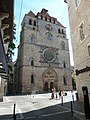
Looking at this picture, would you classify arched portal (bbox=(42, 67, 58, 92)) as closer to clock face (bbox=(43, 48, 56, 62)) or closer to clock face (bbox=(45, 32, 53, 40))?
clock face (bbox=(43, 48, 56, 62))

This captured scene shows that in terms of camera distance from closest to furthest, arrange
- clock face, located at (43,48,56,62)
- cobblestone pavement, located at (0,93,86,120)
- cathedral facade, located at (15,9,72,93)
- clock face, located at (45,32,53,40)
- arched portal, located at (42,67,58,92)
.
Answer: cobblestone pavement, located at (0,93,86,120) < cathedral facade, located at (15,9,72,93) < arched portal, located at (42,67,58,92) < clock face, located at (43,48,56,62) < clock face, located at (45,32,53,40)

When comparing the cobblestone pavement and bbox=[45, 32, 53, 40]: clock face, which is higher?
bbox=[45, 32, 53, 40]: clock face

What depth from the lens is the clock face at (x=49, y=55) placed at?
41.0m

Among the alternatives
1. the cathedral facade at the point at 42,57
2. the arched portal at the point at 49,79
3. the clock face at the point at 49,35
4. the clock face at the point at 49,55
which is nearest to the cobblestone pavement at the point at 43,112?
the cathedral facade at the point at 42,57

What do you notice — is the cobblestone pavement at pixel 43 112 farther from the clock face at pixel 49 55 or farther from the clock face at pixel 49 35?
the clock face at pixel 49 35

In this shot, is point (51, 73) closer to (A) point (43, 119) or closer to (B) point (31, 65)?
(B) point (31, 65)

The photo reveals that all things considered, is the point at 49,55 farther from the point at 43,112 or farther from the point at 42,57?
the point at 43,112

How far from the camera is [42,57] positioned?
40.0m

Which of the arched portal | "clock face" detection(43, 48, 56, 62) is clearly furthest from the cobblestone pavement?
"clock face" detection(43, 48, 56, 62)

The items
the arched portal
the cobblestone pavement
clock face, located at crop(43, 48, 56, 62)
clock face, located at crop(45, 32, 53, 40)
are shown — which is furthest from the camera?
clock face, located at crop(45, 32, 53, 40)

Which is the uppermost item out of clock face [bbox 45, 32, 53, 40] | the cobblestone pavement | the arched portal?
clock face [bbox 45, 32, 53, 40]

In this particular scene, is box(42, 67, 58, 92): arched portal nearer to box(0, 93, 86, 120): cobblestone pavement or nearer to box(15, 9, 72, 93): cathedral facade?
box(15, 9, 72, 93): cathedral facade

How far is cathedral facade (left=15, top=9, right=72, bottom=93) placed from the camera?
3636 cm

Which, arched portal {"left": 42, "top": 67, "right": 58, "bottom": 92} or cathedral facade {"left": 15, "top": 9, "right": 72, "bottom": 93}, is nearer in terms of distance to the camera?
cathedral facade {"left": 15, "top": 9, "right": 72, "bottom": 93}
